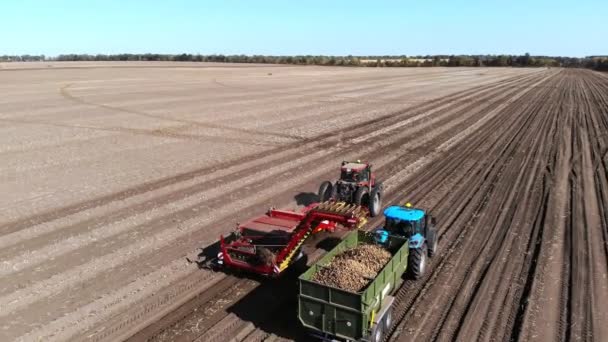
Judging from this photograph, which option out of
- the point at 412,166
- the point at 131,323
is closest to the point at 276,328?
the point at 131,323

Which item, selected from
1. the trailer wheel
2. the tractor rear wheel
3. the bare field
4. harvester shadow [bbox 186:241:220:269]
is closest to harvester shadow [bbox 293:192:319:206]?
the bare field

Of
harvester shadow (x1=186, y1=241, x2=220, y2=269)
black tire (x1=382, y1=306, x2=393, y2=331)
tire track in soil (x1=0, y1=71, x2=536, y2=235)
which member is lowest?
harvester shadow (x1=186, y1=241, x2=220, y2=269)

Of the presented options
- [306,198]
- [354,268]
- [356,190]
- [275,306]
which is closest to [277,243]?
[275,306]

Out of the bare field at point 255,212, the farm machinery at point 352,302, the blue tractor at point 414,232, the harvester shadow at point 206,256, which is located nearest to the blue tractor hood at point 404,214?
the blue tractor at point 414,232

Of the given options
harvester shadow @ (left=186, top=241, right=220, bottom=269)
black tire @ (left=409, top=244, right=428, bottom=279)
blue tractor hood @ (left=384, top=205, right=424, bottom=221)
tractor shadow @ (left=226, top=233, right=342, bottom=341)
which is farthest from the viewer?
harvester shadow @ (left=186, top=241, right=220, bottom=269)

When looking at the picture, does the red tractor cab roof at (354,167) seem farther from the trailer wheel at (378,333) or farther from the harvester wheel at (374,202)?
the trailer wheel at (378,333)

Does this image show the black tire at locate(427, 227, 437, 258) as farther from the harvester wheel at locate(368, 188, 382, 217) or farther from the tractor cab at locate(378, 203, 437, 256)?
the harvester wheel at locate(368, 188, 382, 217)

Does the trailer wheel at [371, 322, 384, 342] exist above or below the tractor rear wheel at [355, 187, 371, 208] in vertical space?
below
